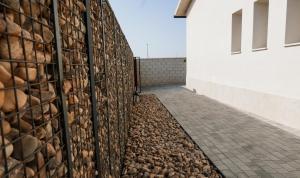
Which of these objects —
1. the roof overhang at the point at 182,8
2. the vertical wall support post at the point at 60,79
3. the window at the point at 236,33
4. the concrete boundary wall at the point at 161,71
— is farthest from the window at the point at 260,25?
the concrete boundary wall at the point at 161,71

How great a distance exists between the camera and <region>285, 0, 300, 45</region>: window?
460cm

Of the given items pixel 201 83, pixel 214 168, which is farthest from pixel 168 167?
pixel 201 83

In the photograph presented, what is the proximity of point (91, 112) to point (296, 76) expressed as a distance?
14.8ft

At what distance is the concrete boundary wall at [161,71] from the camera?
592 inches

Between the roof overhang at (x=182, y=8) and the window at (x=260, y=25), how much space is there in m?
6.93

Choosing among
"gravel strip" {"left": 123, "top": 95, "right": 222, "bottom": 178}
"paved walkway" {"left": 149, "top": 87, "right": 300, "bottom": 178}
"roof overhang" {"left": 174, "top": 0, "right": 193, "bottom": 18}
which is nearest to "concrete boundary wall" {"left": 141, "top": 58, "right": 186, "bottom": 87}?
"roof overhang" {"left": 174, "top": 0, "right": 193, "bottom": 18}

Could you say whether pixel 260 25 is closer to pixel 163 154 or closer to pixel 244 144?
pixel 244 144

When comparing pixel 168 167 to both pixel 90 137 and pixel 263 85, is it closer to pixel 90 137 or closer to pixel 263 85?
pixel 90 137

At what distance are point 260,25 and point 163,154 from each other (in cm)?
471

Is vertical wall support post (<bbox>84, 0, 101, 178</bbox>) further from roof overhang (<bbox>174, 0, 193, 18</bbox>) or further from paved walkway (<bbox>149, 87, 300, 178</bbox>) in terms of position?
roof overhang (<bbox>174, 0, 193, 18</bbox>)

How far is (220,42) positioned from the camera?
8234 millimetres

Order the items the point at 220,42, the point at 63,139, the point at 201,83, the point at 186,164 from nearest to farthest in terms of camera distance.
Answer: the point at 63,139 < the point at 186,164 < the point at 220,42 < the point at 201,83

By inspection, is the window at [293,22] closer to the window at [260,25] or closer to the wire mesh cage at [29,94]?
the window at [260,25]

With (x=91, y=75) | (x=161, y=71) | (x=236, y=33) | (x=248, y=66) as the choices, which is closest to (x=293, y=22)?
(x=248, y=66)
